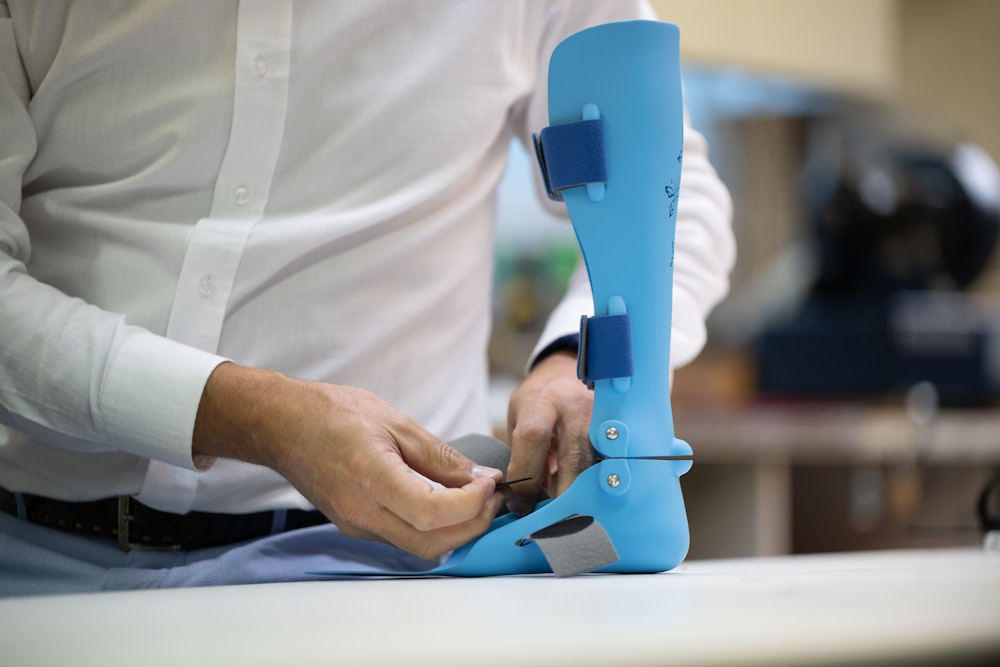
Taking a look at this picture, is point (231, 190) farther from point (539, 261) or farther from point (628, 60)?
point (539, 261)

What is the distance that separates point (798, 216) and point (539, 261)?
876mm

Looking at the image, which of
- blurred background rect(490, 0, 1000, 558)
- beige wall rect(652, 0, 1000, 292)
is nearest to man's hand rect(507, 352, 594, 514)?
blurred background rect(490, 0, 1000, 558)

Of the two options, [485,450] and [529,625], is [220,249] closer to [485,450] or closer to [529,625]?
[485,450]

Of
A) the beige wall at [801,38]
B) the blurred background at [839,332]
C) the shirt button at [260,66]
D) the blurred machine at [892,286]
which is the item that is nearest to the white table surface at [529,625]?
the shirt button at [260,66]

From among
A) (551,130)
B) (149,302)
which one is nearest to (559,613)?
(551,130)

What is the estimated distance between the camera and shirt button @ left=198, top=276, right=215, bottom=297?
2.44 ft

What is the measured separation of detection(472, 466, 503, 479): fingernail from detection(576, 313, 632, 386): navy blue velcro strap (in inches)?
3.4

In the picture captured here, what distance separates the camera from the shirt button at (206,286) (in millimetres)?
745

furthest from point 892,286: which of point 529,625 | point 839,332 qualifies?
point 529,625

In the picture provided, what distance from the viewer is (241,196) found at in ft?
2.50

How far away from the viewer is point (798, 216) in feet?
10.2

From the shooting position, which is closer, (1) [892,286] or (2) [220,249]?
(2) [220,249]

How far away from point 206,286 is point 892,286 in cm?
183

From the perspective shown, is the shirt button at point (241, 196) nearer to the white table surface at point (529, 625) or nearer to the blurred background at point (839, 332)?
the white table surface at point (529, 625)
